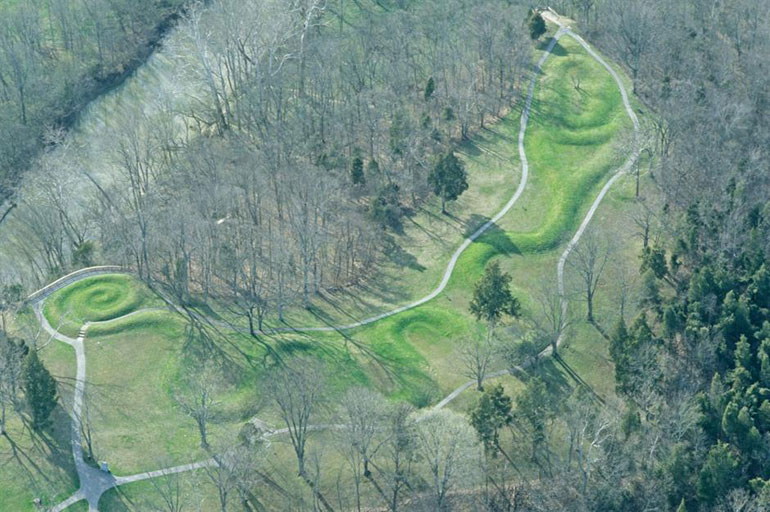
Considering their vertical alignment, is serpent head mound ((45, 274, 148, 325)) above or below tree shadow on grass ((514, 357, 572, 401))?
above

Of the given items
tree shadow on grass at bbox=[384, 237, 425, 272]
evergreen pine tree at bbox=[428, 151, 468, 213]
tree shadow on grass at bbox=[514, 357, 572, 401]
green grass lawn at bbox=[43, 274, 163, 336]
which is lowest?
tree shadow on grass at bbox=[514, 357, 572, 401]

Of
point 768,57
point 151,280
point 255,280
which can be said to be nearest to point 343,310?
point 255,280

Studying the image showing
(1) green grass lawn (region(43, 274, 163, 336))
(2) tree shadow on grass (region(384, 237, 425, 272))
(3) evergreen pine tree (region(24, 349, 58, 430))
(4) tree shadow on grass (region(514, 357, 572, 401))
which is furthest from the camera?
(2) tree shadow on grass (region(384, 237, 425, 272))

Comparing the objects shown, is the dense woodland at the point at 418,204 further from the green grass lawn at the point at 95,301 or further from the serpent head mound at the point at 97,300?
the serpent head mound at the point at 97,300

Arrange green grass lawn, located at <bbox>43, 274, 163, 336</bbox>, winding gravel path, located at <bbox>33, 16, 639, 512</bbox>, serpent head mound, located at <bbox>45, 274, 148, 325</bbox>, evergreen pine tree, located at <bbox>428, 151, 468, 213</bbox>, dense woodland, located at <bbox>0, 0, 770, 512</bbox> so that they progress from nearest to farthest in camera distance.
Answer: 1. winding gravel path, located at <bbox>33, 16, 639, 512</bbox>
2. dense woodland, located at <bbox>0, 0, 770, 512</bbox>
3. green grass lawn, located at <bbox>43, 274, 163, 336</bbox>
4. serpent head mound, located at <bbox>45, 274, 148, 325</bbox>
5. evergreen pine tree, located at <bbox>428, 151, 468, 213</bbox>

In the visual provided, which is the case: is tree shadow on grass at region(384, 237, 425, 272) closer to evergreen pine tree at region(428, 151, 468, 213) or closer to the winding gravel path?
the winding gravel path

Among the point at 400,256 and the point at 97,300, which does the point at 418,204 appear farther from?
the point at 97,300

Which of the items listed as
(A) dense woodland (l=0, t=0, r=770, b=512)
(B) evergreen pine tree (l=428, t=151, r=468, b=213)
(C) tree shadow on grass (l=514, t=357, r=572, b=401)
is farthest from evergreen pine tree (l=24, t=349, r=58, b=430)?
(B) evergreen pine tree (l=428, t=151, r=468, b=213)
